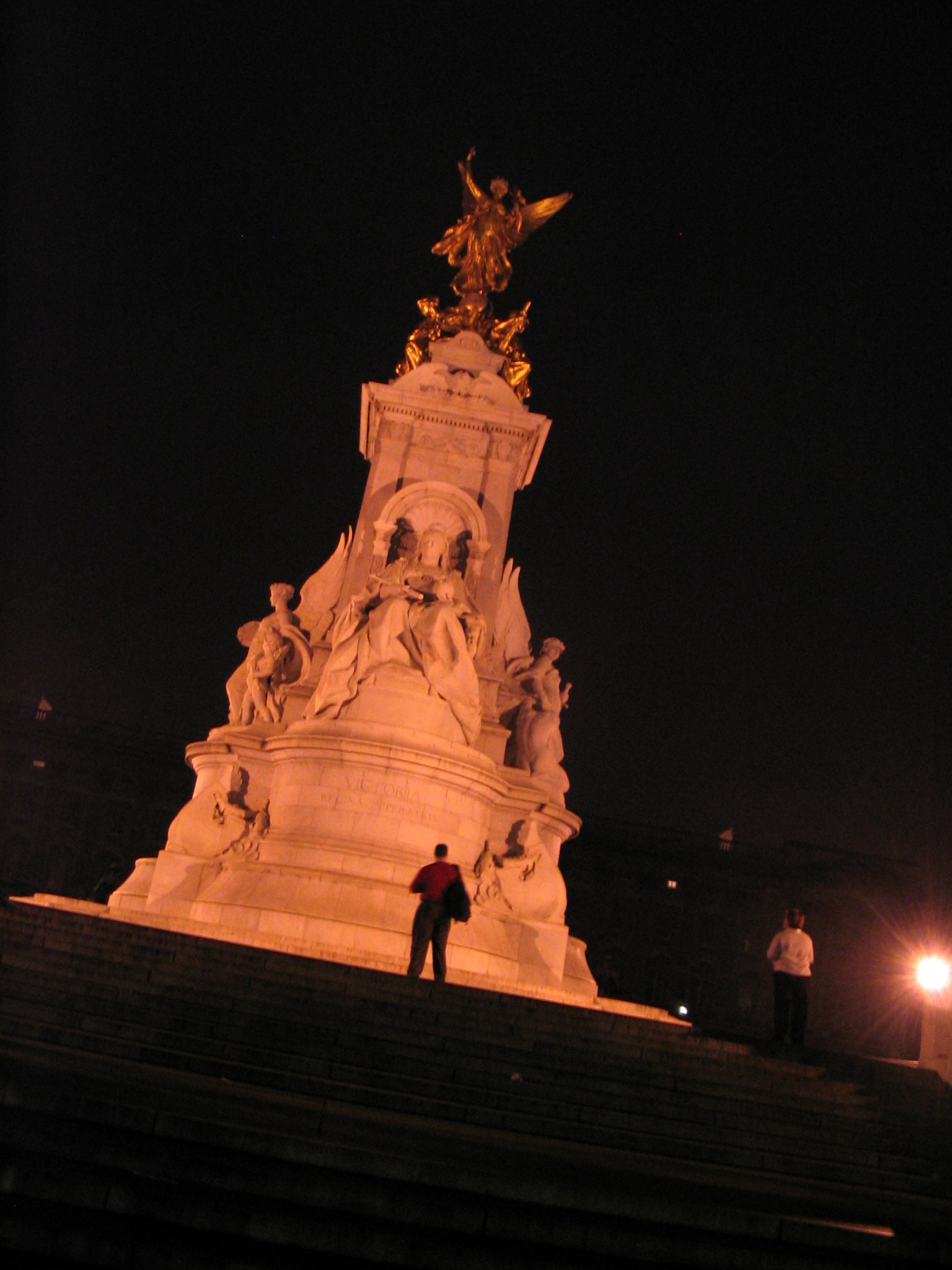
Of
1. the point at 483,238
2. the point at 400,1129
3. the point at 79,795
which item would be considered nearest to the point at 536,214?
the point at 483,238

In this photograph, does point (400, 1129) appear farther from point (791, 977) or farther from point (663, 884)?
point (663, 884)

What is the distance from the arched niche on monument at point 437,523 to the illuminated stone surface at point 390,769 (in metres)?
0.04

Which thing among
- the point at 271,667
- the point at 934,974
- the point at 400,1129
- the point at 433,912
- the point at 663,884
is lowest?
the point at 400,1129

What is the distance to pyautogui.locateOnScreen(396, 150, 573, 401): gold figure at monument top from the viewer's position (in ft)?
81.2

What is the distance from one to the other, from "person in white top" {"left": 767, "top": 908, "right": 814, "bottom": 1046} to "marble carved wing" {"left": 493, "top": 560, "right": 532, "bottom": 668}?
8.52 metres

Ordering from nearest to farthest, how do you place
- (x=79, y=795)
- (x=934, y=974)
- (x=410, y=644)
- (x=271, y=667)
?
(x=934, y=974) → (x=410, y=644) → (x=271, y=667) → (x=79, y=795)

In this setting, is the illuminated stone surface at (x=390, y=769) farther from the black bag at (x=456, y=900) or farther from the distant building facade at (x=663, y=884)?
the distant building facade at (x=663, y=884)

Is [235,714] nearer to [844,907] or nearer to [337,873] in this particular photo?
[337,873]

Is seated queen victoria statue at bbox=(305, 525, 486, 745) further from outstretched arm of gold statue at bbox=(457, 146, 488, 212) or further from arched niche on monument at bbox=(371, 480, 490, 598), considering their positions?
outstretched arm of gold statue at bbox=(457, 146, 488, 212)

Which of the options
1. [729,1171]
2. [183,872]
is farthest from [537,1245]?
[183,872]

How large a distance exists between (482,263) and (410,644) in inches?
432

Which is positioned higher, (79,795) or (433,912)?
(79,795)

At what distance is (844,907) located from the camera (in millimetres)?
57719

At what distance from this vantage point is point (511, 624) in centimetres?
2195
